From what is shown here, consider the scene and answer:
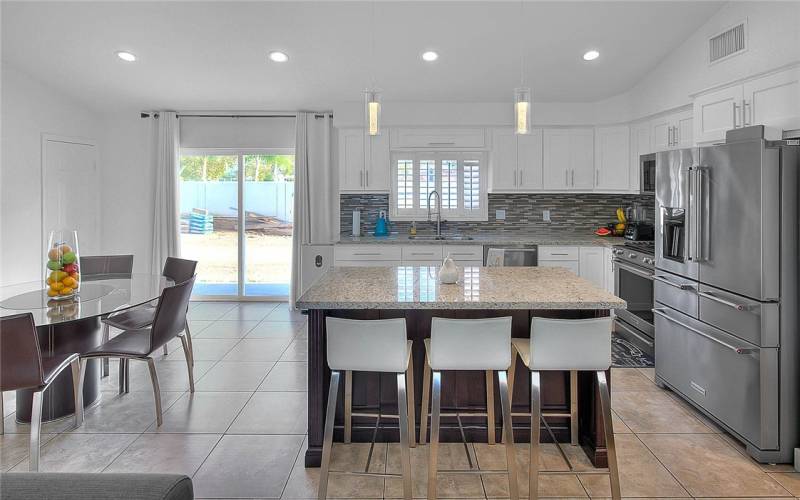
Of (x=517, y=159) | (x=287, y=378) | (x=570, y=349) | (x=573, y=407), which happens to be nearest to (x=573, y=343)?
(x=570, y=349)

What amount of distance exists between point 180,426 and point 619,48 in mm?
4656

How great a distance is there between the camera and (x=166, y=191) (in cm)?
633

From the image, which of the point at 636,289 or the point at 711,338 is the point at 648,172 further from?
the point at 711,338

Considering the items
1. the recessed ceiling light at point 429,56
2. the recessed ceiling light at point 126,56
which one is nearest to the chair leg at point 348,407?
the recessed ceiling light at point 429,56

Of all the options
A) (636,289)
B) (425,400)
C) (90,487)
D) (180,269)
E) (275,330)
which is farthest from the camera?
(275,330)

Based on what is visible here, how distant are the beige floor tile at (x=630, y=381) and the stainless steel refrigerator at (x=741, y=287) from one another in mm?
333

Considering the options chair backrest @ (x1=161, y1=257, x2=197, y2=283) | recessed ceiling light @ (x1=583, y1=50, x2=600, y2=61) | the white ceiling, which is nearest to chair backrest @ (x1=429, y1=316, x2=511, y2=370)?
chair backrest @ (x1=161, y1=257, x2=197, y2=283)

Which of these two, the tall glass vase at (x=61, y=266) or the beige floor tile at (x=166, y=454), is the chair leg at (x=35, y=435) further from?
the tall glass vase at (x=61, y=266)

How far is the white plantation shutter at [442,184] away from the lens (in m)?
6.12

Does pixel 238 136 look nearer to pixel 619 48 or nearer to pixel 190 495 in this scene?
pixel 619 48

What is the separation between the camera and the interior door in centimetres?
557

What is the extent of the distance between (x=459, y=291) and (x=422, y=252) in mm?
2876

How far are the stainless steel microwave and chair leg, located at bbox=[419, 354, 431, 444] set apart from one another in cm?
323

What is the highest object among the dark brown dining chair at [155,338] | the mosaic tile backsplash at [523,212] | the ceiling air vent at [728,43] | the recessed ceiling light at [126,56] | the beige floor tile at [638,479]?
the recessed ceiling light at [126,56]
